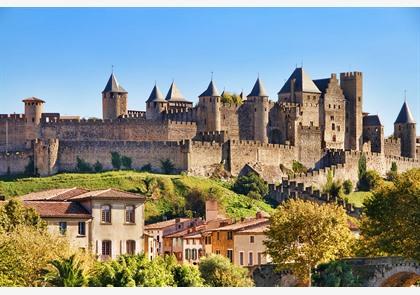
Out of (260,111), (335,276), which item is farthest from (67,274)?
(260,111)

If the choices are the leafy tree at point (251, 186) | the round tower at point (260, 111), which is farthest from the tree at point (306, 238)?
the round tower at point (260, 111)

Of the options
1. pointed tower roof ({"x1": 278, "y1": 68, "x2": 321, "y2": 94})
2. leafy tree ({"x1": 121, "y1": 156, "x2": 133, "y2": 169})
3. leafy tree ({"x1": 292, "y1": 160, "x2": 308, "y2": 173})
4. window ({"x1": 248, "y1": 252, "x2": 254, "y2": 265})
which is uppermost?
pointed tower roof ({"x1": 278, "y1": 68, "x2": 321, "y2": 94})

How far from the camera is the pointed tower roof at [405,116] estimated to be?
10462cm

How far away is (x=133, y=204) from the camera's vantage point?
51.7m

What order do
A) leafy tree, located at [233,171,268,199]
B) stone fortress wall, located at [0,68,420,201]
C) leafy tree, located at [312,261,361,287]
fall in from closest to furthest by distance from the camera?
leafy tree, located at [312,261,361,287]
leafy tree, located at [233,171,268,199]
stone fortress wall, located at [0,68,420,201]

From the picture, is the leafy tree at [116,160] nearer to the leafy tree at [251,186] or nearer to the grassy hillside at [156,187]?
the grassy hillside at [156,187]

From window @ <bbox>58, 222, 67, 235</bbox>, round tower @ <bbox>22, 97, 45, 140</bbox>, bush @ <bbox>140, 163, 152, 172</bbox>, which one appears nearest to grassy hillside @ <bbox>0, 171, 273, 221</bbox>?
bush @ <bbox>140, 163, 152, 172</bbox>

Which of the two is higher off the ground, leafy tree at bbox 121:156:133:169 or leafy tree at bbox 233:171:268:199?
leafy tree at bbox 121:156:133:169

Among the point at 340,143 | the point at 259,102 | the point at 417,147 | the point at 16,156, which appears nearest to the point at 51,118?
the point at 16,156

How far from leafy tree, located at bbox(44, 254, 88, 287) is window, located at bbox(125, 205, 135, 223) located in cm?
1215

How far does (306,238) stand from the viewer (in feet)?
182

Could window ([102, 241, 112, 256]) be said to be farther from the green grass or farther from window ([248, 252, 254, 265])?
the green grass

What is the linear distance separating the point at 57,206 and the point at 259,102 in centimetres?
4236

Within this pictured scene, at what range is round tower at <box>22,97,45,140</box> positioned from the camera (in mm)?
87438
